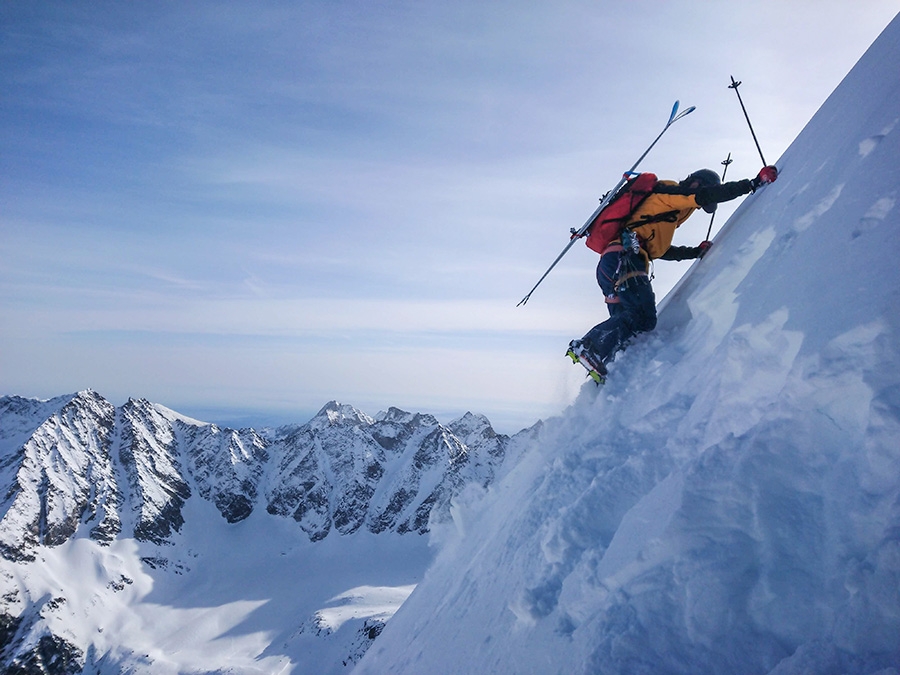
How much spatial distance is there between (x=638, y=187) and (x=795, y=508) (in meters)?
5.79

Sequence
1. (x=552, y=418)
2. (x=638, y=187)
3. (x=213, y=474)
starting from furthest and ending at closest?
(x=213, y=474), (x=552, y=418), (x=638, y=187)

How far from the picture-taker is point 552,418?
8.78 m

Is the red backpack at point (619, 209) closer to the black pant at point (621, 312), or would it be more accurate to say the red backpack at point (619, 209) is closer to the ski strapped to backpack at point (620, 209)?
the ski strapped to backpack at point (620, 209)

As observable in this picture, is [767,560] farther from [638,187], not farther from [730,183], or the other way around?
[730,183]

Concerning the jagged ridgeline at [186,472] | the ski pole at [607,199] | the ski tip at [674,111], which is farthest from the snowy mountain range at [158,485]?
the ski tip at [674,111]

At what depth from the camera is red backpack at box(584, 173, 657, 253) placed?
774 cm

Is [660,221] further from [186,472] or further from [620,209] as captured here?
[186,472]

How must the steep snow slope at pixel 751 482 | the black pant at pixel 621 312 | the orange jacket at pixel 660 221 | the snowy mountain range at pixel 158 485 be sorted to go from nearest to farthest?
the steep snow slope at pixel 751 482 → the black pant at pixel 621 312 → the orange jacket at pixel 660 221 → the snowy mountain range at pixel 158 485

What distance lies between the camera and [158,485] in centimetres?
16000

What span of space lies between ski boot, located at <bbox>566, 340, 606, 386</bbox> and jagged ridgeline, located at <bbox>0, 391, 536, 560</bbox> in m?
163

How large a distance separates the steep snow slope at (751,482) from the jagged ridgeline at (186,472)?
163780mm

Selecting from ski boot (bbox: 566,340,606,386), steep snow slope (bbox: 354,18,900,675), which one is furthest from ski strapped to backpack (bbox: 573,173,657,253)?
ski boot (bbox: 566,340,606,386)

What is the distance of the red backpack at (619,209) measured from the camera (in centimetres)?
774

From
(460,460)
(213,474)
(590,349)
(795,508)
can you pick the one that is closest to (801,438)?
(795,508)
